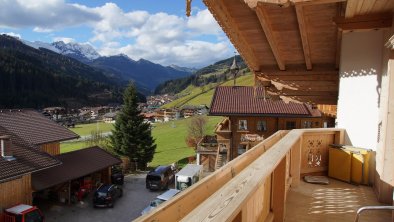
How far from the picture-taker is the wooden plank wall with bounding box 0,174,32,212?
16391mm

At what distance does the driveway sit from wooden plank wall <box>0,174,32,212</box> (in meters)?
2.07

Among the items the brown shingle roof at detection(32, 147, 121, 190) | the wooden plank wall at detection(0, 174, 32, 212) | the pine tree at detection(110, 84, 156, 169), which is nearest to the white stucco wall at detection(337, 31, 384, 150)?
the wooden plank wall at detection(0, 174, 32, 212)

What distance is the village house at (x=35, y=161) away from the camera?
17312 millimetres

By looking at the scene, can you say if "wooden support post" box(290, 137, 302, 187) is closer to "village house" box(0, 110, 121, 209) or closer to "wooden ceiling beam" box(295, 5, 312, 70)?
"wooden ceiling beam" box(295, 5, 312, 70)

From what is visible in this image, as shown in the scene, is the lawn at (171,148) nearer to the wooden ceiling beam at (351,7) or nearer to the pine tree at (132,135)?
the pine tree at (132,135)

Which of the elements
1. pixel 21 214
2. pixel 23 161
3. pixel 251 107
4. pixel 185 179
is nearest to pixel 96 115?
pixel 251 107

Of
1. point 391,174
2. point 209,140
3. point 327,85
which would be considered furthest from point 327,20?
point 209,140

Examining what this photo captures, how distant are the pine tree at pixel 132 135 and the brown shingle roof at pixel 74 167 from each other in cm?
838

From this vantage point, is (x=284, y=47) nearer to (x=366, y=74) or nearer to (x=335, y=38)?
(x=335, y=38)

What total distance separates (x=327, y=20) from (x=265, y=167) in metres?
5.53

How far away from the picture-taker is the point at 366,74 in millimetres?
7262

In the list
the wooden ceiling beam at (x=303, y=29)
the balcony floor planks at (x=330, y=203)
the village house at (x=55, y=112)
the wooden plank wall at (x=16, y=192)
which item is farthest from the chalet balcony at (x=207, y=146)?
the village house at (x=55, y=112)

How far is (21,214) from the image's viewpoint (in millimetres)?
15453

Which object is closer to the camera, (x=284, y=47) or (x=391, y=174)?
(x=391, y=174)
